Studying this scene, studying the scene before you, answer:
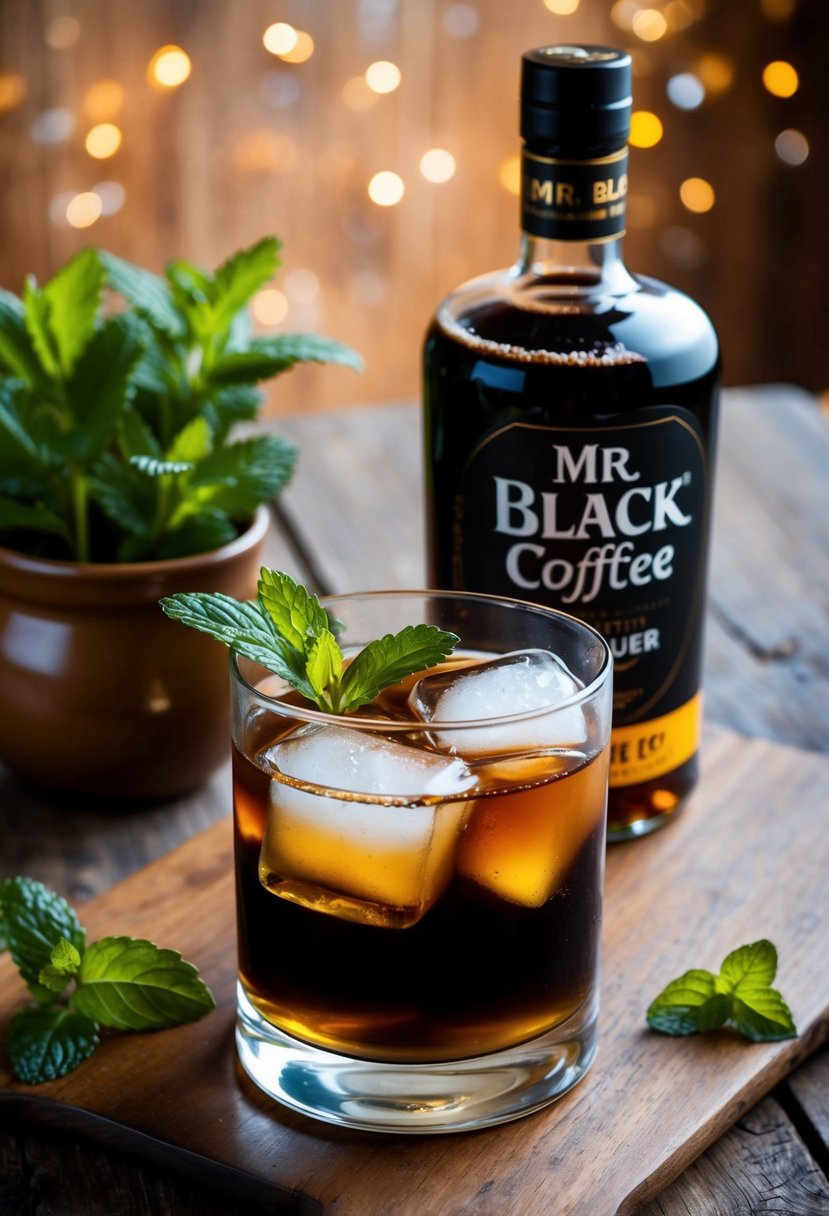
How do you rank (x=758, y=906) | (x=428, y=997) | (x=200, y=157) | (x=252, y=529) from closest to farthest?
(x=428, y=997), (x=758, y=906), (x=252, y=529), (x=200, y=157)

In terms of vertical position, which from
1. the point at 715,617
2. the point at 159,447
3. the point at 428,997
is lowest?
the point at 715,617

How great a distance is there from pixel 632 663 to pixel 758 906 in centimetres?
18

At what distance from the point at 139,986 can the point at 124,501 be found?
349 millimetres

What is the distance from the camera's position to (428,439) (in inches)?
41.3

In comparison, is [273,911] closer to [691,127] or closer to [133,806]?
[133,806]

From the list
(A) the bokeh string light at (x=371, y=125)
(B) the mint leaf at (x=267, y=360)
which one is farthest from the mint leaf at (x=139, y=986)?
(A) the bokeh string light at (x=371, y=125)

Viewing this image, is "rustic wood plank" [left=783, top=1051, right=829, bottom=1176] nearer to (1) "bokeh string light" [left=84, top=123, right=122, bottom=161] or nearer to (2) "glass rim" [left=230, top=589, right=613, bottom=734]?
(2) "glass rim" [left=230, top=589, right=613, bottom=734]

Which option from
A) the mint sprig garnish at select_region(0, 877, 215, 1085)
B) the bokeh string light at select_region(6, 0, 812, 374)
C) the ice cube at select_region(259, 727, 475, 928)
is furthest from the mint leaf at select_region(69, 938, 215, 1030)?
the bokeh string light at select_region(6, 0, 812, 374)

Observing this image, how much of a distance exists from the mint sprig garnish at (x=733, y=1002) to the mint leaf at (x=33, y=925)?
1.16ft

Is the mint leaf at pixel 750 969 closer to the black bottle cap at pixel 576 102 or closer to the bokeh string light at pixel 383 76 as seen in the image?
the black bottle cap at pixel 576 102

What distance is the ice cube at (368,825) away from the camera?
73 centimetres

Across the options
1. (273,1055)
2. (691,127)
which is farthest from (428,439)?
(691,127)

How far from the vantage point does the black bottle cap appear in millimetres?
924

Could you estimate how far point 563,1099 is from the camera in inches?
32.1
